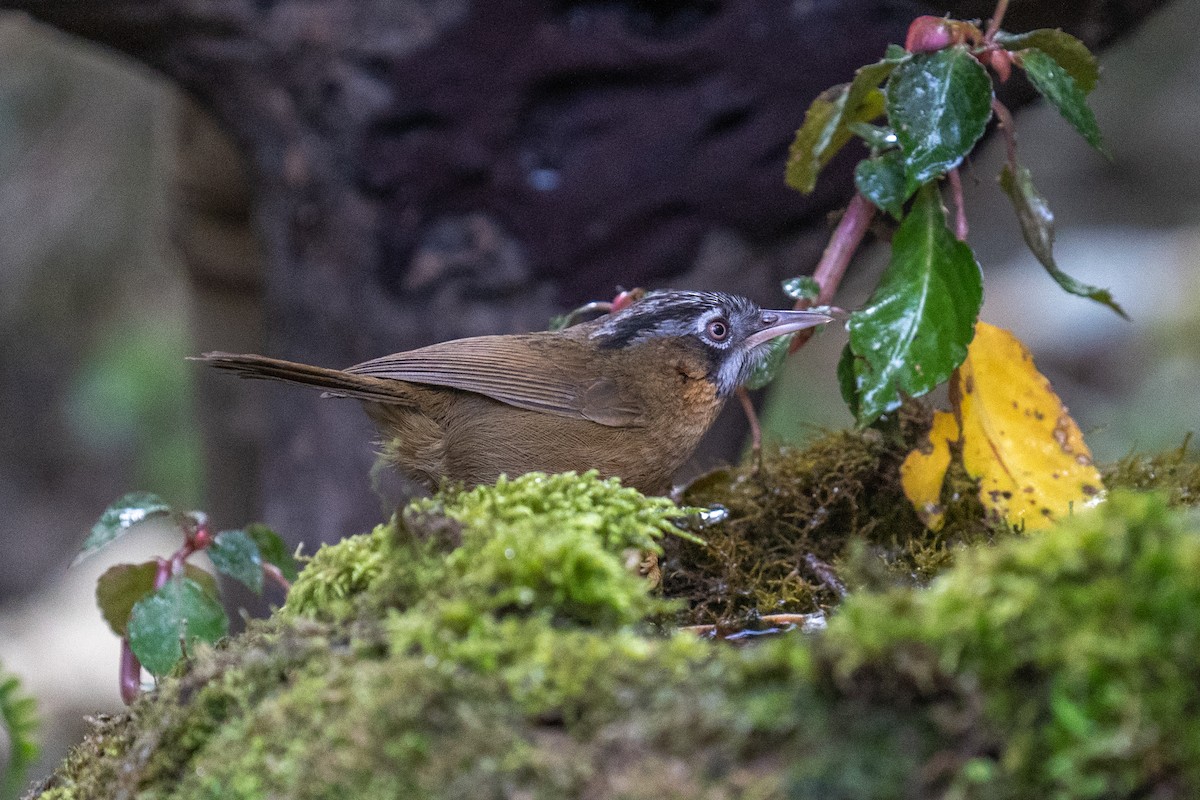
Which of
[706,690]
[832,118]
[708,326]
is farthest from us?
[708,326]

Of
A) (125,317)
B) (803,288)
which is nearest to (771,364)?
(803,288)

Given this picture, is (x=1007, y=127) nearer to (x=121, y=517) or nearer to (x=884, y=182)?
(x=884, y=182)

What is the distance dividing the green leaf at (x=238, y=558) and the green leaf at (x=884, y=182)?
186cm

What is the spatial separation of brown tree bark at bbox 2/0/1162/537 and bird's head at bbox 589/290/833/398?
3.63 feet

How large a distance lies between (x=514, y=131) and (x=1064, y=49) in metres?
2.46

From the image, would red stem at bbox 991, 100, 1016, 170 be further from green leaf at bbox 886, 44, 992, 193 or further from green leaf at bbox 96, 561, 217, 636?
green leaf at bbox 96, 561, 217, 636

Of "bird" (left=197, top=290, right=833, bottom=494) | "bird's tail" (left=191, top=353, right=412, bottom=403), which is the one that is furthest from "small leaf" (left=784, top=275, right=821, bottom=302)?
"bird's tail" (left=191, top=353, right=412, bottom=403)

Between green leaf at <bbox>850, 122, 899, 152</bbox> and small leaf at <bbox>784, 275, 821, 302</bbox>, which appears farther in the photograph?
small leaf at <bbox>784, 275, 821, 302</bbox>

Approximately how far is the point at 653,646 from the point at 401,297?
11.5ft

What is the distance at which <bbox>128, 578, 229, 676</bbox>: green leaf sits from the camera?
269cm

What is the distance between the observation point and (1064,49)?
3088 millimetres

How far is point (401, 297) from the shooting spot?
5.05 m

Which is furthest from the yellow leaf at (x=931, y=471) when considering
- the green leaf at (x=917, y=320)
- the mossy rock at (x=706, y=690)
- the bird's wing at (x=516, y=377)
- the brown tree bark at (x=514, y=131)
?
the brown tree bark at (x=514, y=131)

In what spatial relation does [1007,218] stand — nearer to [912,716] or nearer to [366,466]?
[366,466]
